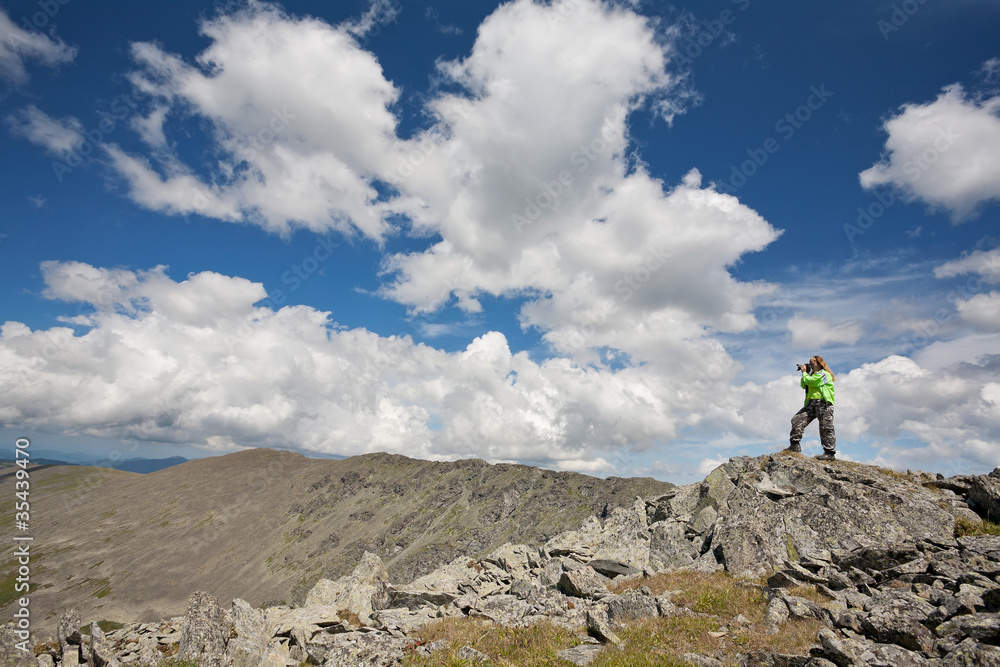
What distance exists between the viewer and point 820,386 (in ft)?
81.1

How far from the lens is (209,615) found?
55.2 feet

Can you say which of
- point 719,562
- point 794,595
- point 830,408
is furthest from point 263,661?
point 830,408

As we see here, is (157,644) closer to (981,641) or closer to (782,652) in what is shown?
(782,652)

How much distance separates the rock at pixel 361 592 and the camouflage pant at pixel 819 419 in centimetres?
2431

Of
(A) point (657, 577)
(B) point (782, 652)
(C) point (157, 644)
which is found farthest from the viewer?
(A) point (657, 577)

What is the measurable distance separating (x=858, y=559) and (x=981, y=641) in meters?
9.12

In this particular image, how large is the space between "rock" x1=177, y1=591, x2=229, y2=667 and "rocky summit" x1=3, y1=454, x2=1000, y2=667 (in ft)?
0.14

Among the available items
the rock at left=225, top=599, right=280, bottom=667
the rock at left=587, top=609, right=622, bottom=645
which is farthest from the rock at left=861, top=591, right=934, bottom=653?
the rock at left=225, top=599, right=280, bottom=667

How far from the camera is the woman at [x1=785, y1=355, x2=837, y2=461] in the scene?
2475 cm

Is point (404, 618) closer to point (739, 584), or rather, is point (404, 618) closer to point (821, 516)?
point (739, 584)

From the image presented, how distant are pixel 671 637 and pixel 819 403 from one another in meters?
17.2

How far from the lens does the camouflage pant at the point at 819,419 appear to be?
2480 centimetres

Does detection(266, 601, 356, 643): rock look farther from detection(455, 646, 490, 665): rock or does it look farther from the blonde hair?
the blonde hair

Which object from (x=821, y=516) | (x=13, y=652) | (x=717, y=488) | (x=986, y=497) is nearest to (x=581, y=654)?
(x=821, y=516)
